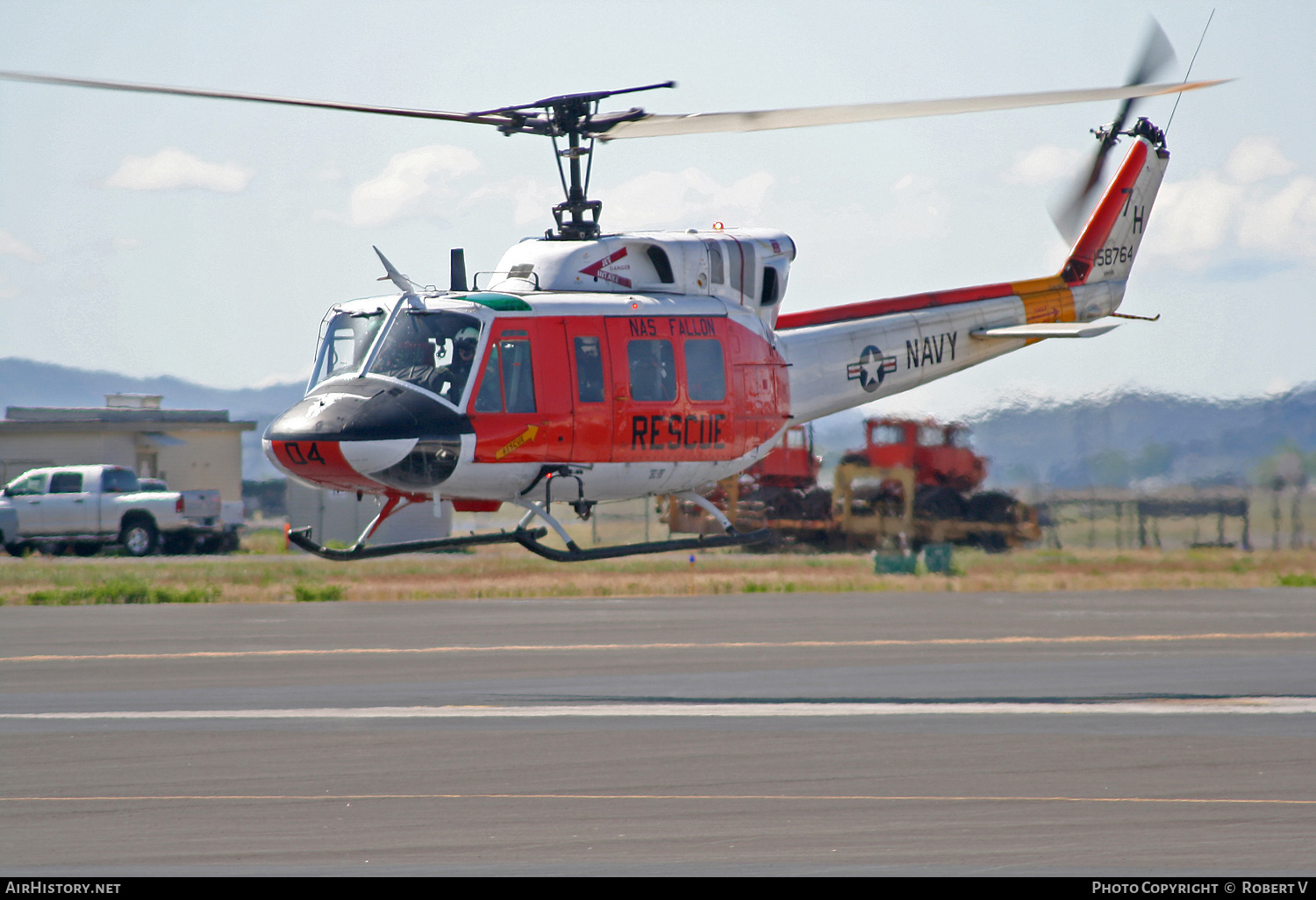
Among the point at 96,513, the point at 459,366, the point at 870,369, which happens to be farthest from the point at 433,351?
the point at 96,513

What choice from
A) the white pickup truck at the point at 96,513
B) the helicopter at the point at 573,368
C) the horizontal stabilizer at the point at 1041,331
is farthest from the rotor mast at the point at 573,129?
the white pickup truck at the point at 96,513

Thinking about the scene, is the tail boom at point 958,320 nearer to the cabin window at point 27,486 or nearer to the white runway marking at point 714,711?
the white runway marking at point 714,711

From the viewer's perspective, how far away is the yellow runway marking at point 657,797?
977 centimetres

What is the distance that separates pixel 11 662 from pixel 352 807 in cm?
1079

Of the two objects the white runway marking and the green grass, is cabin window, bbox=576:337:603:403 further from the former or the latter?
the green grass

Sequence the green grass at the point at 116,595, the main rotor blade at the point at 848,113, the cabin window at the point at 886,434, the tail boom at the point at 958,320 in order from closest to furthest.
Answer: the main rotor blade at the point at 848,113 → the tail boom at the point at 958,320 → the green grass at the point at 116,595 → the cabin window at the point at 886,434

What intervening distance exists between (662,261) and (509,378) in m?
2.27

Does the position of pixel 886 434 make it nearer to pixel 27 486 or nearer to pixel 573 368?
pixel 27 486

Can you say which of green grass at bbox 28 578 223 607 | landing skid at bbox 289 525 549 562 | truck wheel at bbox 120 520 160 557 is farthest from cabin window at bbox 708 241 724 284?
truck wheel at bbox 120 520 160 557

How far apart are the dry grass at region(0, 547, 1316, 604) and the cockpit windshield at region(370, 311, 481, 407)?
57.5ft

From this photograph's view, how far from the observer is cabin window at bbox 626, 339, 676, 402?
12.9 metres

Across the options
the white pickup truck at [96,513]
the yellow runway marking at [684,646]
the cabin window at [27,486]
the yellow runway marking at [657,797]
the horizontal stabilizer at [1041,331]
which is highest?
the horizontal stabilizer at [1041,331]

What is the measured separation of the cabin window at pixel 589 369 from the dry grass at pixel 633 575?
1718cm
